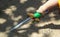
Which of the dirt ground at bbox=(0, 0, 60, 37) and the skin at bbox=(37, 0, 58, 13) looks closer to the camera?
the skin at bbox=(37, 0, 58, 13)

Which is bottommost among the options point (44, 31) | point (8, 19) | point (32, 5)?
point (44, 31)

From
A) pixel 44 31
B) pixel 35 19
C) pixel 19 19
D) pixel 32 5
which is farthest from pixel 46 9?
pixel 32 5

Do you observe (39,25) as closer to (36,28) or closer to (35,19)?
(36,28)

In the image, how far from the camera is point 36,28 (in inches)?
104

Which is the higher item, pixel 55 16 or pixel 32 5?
pixel 32 5

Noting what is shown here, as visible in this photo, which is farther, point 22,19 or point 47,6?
point 22,19

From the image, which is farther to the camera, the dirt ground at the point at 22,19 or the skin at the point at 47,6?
the dirt ground at the point at 22,19

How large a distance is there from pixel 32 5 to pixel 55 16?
505 millimetres

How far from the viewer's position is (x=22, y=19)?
2.79 metres

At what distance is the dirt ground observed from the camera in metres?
2.58

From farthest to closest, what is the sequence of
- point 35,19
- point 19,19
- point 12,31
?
point 19,19 < point 12,31 < point 35,19

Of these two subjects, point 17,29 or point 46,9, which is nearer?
point 46,9

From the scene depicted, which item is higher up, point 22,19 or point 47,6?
point 22,19

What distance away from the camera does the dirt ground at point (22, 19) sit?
258 cm
